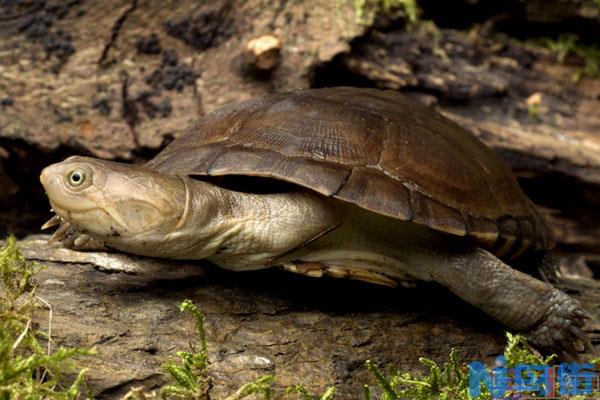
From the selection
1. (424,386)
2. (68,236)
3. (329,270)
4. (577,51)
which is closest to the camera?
(424,386)

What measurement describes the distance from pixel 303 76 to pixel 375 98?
131 cm

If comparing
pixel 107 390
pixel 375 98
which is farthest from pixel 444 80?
pixel 107 390

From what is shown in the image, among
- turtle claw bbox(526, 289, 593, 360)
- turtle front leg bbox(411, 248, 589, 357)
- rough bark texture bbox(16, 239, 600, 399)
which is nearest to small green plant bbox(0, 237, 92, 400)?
rough bark texture bbox(16, 239, 600, 399)

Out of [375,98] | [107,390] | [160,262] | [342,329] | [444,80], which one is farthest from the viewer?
[444,80]

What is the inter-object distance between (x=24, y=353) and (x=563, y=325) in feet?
6.23

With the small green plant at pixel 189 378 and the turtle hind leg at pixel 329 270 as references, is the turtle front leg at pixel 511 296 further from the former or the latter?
the small green plant at pixel 189 378

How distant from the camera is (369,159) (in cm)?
221

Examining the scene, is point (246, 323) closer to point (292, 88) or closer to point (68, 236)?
point (68, 236)

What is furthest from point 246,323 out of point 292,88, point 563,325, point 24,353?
point 292,88

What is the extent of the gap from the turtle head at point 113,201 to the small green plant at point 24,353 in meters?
0.25

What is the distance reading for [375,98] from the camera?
2619 millimetres

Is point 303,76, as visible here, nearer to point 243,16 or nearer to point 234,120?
point 243,16

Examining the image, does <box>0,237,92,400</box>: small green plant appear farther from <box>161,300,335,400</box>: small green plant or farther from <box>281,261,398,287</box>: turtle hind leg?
<box>281,261,398,287</box>: turtle hind leg

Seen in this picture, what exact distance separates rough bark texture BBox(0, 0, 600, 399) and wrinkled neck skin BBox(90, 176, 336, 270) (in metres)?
0.18
